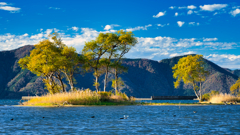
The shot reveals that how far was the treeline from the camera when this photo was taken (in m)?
46.6

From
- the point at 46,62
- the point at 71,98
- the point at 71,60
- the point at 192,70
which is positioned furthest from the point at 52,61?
the point at 192,70

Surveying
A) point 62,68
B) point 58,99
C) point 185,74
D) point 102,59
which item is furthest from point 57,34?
point 185,74

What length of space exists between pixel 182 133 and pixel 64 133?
685cm

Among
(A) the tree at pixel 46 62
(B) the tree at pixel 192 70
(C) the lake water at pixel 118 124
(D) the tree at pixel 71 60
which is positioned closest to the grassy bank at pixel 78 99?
(A) the tree at pixel 46 62

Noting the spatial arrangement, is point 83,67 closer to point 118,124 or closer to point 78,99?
point 78,99

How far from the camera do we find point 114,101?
4594cm

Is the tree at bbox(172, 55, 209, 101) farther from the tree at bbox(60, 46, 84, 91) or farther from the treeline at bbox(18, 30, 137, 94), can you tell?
the tree at bbox(60, 46, 84, 91)

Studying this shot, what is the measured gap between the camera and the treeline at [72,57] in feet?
153

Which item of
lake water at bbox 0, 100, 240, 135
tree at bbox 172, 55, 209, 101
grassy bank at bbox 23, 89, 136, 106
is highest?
tree at bbox 172, 55, 209, 101

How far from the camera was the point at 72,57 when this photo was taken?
170 ft

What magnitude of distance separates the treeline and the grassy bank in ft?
13.4

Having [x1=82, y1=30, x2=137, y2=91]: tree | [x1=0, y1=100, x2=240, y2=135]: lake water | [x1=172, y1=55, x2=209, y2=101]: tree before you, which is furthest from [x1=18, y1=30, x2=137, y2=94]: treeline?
[x1=0, y1=100, x2=240, y2=135]: lake water

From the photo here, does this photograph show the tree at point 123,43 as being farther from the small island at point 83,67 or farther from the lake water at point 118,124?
the lake water at point 118,124

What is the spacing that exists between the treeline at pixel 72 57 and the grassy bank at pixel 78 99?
4.09 metres
